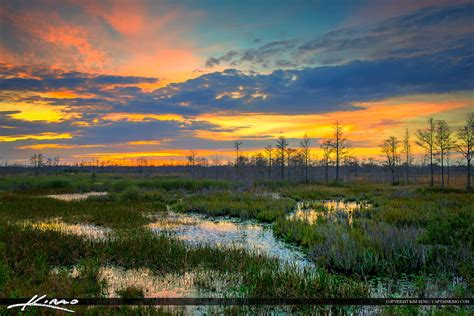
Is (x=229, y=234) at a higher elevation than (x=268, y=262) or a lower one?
lower

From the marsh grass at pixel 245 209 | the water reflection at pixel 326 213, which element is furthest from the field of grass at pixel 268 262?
the marsh grass at pixel 245 209

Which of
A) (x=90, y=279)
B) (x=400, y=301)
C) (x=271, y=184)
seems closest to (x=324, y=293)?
(x=400, y=301)

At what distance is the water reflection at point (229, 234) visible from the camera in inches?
483

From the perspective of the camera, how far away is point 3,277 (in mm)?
6617

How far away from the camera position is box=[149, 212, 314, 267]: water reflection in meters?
12.3

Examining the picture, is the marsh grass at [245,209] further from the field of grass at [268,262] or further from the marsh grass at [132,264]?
the marsh grass at [132,264]

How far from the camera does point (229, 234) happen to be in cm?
1630

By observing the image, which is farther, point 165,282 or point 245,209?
point 245,209

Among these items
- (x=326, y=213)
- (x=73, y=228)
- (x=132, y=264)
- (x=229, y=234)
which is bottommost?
(x=229, y=234)

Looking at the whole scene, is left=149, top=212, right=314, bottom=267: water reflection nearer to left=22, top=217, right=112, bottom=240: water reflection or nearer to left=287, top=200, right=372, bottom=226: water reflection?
left=22, top=217, right=112, bottom=240: water reflection
